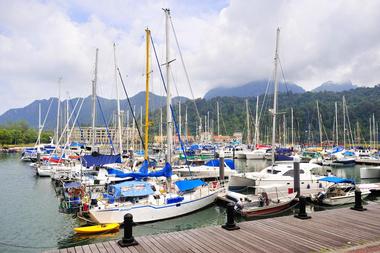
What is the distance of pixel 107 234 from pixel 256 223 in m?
8.01

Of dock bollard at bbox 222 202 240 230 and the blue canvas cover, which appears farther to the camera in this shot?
the blue canvas cover

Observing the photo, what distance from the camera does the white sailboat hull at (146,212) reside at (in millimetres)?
16156

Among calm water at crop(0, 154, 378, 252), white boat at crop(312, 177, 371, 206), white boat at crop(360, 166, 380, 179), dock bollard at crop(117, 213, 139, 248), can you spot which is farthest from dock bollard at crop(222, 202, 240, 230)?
white boat at crop(360, 166, 380, 179)

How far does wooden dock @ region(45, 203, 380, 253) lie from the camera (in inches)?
348

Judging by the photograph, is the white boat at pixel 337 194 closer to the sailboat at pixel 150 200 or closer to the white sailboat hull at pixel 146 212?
the sailboat at pixel 150 200

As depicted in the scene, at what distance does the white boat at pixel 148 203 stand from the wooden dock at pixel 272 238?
6895 mm

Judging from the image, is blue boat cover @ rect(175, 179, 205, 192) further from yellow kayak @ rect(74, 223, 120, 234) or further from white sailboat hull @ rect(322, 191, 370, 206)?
white sailboat hull @ rect(322, 191, 370, 206)

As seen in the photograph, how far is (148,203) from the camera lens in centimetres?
1747

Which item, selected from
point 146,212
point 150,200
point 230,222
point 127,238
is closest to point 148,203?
point 150,200

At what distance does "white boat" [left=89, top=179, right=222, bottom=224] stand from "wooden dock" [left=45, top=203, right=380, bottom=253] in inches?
271

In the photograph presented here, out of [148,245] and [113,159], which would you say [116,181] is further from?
[148,245]

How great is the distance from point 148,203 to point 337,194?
14.0m

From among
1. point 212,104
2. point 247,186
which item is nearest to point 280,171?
point 247,186

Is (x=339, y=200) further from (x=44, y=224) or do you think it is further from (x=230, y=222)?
(x=44, y=224)
